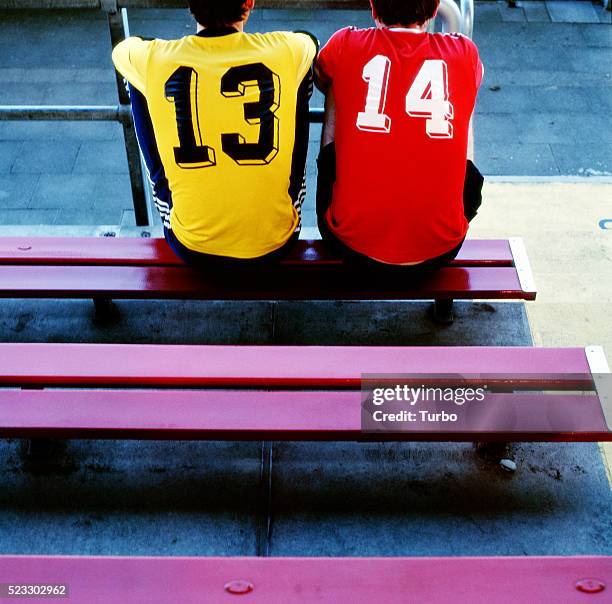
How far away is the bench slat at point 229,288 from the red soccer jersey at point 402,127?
9.8 inches

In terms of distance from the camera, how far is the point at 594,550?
2486 millimetres

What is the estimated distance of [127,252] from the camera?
3.02 meters

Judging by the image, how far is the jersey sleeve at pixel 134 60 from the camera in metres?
2.53

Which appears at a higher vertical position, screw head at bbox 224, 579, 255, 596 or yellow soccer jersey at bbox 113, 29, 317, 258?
yellow soccer jersey at bbox 113, 29, 317, 258

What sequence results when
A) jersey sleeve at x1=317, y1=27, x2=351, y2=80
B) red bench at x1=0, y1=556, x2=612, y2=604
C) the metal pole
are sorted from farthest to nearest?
the metal pole → jersey sleeve at x1=317, y1=27, x2=351, y2=80 → red bench at x1=0, y1=556, x2=612, y2=604

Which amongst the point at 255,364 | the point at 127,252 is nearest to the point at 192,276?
the point at 127,252

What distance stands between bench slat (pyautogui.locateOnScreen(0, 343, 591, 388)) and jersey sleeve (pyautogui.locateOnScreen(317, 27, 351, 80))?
0.93m

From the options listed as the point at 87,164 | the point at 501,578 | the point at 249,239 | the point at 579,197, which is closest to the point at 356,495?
the point at 501,578

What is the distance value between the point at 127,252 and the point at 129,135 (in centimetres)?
63

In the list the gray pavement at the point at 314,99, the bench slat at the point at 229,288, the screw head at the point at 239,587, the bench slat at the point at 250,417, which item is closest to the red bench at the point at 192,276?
the bench slat at the point at 229,288

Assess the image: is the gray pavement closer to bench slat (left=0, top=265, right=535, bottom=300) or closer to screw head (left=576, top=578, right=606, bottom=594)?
bench slat (left=0, top=265, right=535, bottom=300)

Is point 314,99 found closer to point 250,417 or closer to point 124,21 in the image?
point 124,21

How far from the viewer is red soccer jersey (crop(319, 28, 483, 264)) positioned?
8.23ft

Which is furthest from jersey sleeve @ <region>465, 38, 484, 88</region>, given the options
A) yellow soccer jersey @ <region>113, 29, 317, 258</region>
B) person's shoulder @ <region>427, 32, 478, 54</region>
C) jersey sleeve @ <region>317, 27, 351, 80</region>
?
yellow soccer jersey @ <region>113, 29, 317, 258</region>
